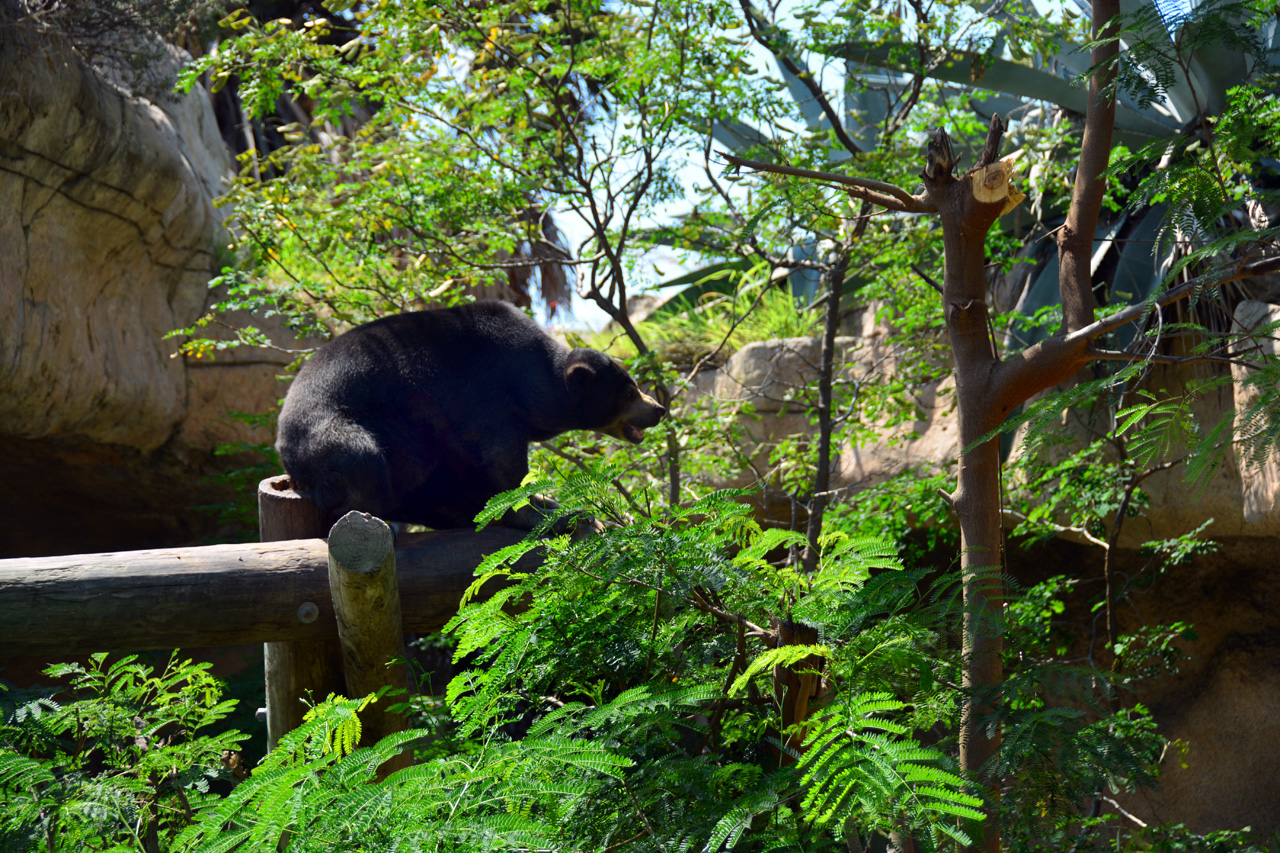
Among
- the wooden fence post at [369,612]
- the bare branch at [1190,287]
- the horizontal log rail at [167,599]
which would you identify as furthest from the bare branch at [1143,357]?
the horizontal log rail at [167,599]

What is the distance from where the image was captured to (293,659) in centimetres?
327

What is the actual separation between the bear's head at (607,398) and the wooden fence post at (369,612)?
1541 millimetres

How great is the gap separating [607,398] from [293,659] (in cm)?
186

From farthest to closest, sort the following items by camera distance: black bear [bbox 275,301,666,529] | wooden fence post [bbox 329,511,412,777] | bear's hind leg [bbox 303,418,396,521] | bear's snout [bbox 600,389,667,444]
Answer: bear's snout [bbox 600,389,667,444] < black bear [bbox 275,301,666,529] < bear's hind leg [bbox 303,418,396,521] < wooden fence post [bbox 329,511,412,777]

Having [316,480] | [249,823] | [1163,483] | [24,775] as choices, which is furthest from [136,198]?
[1163,483]

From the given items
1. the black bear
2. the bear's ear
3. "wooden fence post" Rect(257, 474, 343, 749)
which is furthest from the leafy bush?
the bear's ear

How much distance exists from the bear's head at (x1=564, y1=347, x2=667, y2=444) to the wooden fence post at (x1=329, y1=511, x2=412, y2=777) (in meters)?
1.54

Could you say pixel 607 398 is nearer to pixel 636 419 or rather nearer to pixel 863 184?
pixel 636 419

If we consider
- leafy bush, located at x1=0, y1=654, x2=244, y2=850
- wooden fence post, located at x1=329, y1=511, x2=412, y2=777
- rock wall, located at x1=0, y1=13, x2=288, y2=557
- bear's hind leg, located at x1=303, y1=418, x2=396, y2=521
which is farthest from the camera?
rock wall, located at x1=0, y1=13, x2=288, y2=557

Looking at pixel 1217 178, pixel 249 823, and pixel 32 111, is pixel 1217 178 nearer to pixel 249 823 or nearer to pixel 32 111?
pixel 249 823

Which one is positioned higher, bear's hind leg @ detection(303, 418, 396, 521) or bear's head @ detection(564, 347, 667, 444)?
bear's head @ detection(564, 347, 667, 444)

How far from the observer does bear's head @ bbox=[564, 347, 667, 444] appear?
425cm

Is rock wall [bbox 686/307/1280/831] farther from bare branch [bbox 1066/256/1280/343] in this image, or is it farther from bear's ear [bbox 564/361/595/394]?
bare branch [bbox 1066/256/1280/343]

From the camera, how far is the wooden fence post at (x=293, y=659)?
3275 mm
